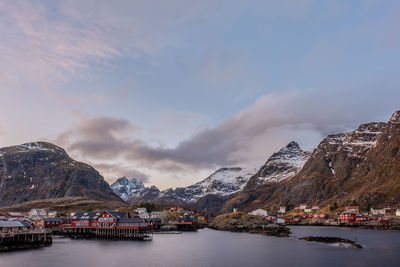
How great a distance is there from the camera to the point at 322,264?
2633 inches

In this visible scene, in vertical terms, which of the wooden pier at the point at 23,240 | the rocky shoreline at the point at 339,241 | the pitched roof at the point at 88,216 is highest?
the pitched roof at the point at 88,216

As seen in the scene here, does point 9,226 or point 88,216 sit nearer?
point 9,226

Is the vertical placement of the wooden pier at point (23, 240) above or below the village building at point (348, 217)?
above

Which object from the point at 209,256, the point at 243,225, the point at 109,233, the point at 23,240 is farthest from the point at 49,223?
the point at 209,256

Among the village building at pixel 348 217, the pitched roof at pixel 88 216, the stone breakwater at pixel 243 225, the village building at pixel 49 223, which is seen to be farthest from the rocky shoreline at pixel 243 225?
the village building at pixel 49 223

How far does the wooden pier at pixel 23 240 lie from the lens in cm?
8394

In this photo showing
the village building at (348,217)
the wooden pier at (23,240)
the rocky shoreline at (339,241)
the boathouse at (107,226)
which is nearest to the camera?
the wooden pier at (23,240)

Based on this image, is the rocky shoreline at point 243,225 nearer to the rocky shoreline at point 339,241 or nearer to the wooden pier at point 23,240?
the rocky shoreline at point 339,241

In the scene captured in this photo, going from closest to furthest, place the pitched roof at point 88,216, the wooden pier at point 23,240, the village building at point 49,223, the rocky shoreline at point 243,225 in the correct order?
the wooden pier at point 23,240, the pitched roof at point 88,216, the village building at point 49,223, the rocky shoreline at point 243,225

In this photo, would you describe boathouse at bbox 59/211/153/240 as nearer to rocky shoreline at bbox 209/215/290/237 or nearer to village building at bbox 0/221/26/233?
village building at bbox 0/221/26/233

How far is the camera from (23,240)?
Result: 90562mm

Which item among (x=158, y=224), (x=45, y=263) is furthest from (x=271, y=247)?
Answer: (x=158, y=224)

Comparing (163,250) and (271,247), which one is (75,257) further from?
(271,247)

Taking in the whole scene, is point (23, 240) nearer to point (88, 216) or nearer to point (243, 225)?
point (88, 216)
